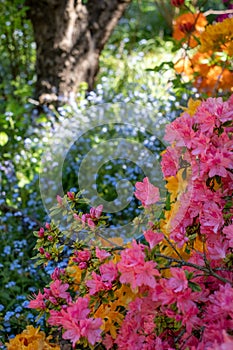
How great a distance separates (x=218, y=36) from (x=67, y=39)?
199 centimetres

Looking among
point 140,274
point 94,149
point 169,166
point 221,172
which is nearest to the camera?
point 140,274

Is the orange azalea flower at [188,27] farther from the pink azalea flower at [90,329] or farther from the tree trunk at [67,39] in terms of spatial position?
the pink azalea flower at [90,329]

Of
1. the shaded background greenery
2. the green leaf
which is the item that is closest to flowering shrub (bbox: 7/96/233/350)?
the shaded background greenery

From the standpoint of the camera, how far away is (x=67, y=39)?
4.33 metres

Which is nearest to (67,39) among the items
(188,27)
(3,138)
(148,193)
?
(3,138)

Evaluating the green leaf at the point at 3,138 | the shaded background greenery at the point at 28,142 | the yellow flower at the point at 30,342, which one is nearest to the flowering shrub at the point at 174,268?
the yellow flower at the point at 30,342

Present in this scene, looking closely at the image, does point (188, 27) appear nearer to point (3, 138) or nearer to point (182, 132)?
point (3, 138)

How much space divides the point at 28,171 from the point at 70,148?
342 mm

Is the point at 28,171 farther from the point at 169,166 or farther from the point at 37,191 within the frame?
the point at 169,166

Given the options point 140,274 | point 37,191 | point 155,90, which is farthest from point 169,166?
point 155,90

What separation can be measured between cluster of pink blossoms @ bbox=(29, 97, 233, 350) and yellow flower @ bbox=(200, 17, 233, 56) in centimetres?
83

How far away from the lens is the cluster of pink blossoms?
1.41 m

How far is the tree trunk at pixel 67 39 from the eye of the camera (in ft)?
14.1

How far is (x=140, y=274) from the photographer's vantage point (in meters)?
1.38
